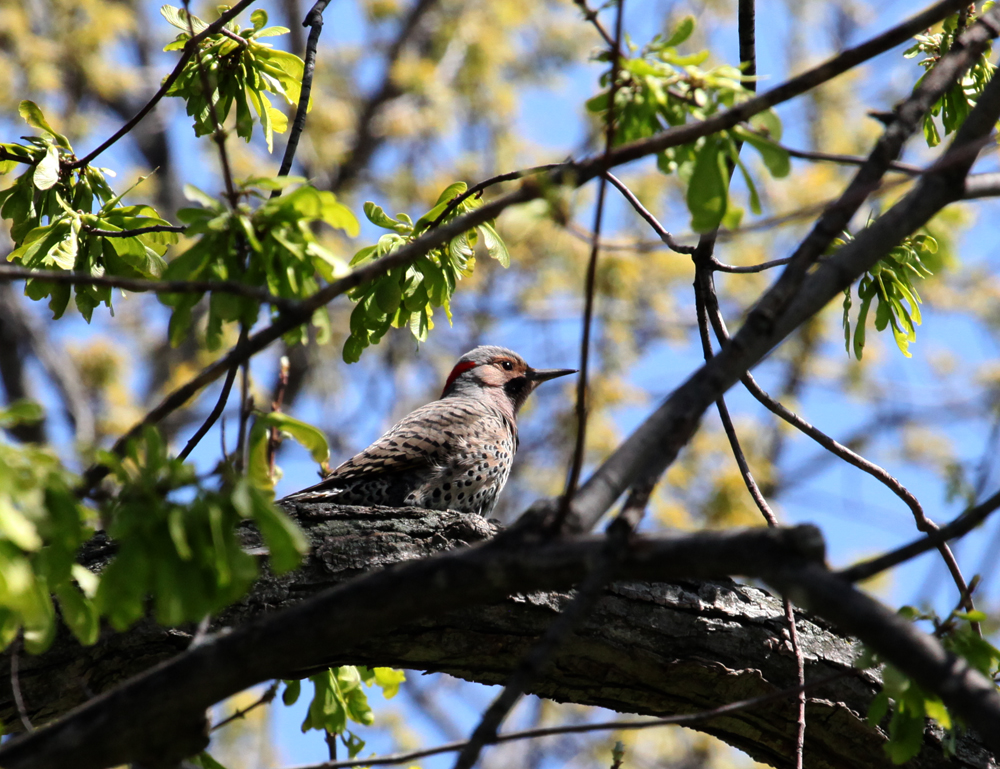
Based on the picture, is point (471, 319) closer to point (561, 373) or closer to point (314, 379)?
point (314, 379)

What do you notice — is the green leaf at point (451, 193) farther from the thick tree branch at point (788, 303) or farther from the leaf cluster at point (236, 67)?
the thick tree branch at point (788, 303)

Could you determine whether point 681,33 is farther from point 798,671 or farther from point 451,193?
point 798,671

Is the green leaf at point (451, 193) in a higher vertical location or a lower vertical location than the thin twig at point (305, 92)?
lower

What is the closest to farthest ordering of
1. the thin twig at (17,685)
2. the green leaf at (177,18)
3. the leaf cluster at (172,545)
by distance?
1. the leaf cluster at (172,545)
2. the thin twig at (17,685)
3. the green leaf at (177,18)

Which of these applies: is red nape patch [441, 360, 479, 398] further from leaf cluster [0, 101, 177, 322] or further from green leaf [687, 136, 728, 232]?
green leaf [687, 136, 728, 232]

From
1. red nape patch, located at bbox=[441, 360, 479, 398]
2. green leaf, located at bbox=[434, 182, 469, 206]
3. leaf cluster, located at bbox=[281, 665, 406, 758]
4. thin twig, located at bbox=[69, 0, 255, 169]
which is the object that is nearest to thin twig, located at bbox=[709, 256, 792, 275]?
green leaf, located at bbox=[434, 182, 469, 206]

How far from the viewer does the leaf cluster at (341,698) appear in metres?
4.10

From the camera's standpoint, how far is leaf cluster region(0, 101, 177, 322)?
342 cm

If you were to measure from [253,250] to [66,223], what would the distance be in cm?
129

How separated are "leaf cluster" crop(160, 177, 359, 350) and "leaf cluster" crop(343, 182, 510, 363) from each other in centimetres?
82

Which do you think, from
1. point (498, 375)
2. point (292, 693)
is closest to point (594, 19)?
point (292, 693)

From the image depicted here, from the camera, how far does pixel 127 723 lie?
2.13 meters

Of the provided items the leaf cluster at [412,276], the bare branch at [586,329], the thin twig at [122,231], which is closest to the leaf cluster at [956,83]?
the leaf cluster at [412,276]

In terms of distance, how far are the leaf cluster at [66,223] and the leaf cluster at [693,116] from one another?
6.30 ft
